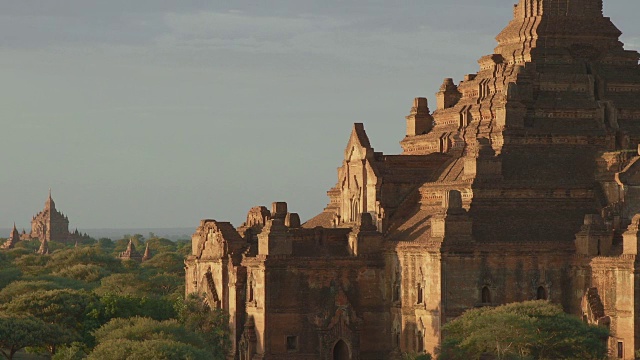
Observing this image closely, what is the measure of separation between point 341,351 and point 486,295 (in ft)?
31.1

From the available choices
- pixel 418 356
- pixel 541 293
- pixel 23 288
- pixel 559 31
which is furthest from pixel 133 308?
pixel 559 31

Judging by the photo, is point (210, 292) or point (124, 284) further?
point (124, 284)

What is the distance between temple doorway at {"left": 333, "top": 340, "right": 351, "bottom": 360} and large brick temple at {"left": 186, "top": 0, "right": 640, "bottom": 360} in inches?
2.8

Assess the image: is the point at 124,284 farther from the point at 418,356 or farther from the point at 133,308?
the point at 418,356

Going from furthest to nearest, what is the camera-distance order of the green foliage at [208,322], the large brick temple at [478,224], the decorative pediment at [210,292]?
the decorative pediment at [210,292]
the green foliage at [208,322]
the large brick temple at [478,224]

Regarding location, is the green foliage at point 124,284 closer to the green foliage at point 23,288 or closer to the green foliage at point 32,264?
the green foliage at point 23,288

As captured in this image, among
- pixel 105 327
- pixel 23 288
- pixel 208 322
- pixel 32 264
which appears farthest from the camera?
pixel 32 264

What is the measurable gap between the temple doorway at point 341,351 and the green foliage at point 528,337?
11.2 m

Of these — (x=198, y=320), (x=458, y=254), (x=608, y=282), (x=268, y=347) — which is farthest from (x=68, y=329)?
(x=608, y=282)

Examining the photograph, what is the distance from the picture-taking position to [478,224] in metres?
90.1

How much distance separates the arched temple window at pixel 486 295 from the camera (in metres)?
88.8

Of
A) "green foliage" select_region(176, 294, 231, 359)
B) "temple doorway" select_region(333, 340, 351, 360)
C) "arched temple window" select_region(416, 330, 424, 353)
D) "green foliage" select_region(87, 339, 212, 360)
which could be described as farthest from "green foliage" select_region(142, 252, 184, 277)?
"green foliage" select_region(87, 339, 212, 360)

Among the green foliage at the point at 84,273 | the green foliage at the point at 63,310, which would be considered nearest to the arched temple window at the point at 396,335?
the green foliage at the point at 63,310

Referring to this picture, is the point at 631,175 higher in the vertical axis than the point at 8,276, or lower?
higher
